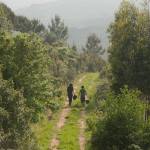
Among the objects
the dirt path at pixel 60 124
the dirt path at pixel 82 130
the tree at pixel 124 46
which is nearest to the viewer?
the dirt path at pixel 60 124

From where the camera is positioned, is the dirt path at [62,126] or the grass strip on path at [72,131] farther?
the dirt path at [62,126]

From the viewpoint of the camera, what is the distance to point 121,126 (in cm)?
2628

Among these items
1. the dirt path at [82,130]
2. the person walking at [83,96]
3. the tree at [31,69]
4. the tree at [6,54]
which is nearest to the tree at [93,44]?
the person walking at [83,96]

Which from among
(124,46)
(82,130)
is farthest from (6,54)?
(124,46)

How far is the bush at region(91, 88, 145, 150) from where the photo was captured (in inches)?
1032

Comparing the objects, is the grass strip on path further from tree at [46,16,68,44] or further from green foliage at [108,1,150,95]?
tree at [46,16,68,44]

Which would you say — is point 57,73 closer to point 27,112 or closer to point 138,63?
point 138,63

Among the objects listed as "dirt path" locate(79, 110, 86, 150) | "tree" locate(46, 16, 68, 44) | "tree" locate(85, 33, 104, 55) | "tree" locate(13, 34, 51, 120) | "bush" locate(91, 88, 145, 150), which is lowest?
"dirt path" locate(79, 110, 86, 150)

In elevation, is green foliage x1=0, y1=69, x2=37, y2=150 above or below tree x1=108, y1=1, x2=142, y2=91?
below

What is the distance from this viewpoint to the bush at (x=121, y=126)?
26219 millimetres

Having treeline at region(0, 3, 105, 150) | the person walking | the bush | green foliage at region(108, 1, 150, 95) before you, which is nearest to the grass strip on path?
the person walking

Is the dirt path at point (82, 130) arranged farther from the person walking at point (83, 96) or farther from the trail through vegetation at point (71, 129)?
the person walking at point (83, 96)

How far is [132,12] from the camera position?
138 ft

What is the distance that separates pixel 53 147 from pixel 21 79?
175 inches
